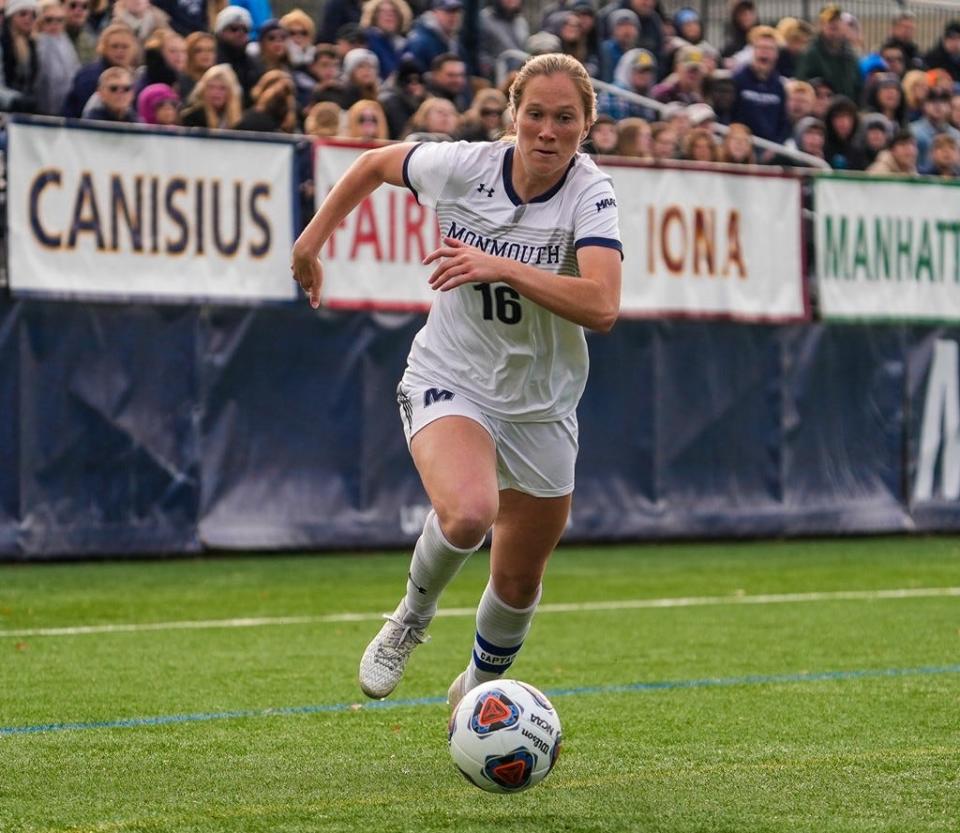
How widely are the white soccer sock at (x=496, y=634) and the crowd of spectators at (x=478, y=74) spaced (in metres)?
5.29

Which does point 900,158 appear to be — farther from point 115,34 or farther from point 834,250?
point 115,34

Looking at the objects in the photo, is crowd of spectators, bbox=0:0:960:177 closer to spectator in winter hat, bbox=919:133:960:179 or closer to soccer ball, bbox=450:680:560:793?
spectator in winter hat, bbox=919:133:960:179

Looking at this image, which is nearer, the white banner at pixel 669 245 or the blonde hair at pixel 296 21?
the white banner at pixel 669 245

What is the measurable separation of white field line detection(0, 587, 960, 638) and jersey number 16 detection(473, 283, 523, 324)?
14.1ft

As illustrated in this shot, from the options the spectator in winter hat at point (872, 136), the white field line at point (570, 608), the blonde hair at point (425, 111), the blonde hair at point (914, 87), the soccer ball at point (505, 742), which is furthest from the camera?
the blonde hair at point (914, 87)

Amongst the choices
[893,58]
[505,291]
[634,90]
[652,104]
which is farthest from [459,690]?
[893,58]

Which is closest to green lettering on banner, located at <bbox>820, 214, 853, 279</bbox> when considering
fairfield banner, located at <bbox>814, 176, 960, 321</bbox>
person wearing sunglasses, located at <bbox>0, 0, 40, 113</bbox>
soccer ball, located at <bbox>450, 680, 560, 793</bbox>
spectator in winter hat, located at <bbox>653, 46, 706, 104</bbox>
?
fairfield banner, located at <bbox>814, 176, 960, 321</bbox>

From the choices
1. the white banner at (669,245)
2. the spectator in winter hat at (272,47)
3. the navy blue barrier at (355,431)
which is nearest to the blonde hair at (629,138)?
the white banner at (669,245)

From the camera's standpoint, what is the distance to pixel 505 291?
6.16m

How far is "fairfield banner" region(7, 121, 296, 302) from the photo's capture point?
12766 millimetres

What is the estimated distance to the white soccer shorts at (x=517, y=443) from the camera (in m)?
6.21

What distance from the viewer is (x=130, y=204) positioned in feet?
43.1

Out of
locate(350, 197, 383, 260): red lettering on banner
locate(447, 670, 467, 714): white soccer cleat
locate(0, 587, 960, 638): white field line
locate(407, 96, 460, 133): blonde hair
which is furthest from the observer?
locate(407, 96, 460, 133): blonde hair

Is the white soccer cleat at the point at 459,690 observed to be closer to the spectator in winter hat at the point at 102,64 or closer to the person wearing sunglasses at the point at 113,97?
the person wearing sunglasses at the point at 113,97
